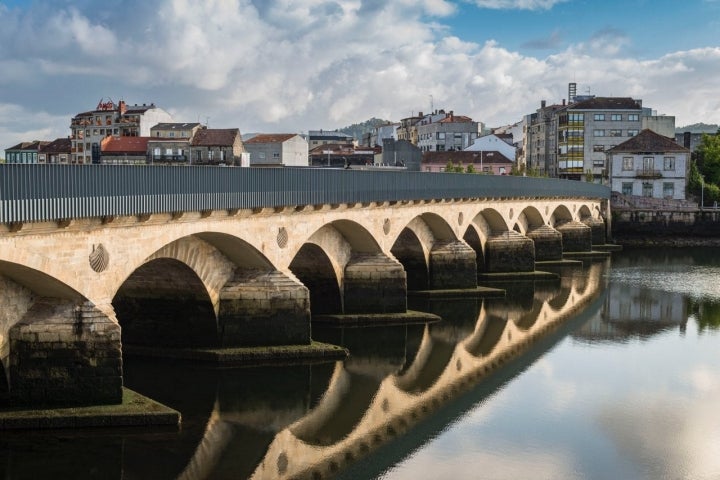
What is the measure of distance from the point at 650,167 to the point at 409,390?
199 ft

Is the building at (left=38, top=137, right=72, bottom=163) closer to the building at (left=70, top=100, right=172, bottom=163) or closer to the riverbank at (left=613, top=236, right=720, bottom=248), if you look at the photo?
the building at (left=70, top=100, right=172, bottom=163)

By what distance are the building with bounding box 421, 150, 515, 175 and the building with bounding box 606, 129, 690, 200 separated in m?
14.8

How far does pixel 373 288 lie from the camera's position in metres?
32.1

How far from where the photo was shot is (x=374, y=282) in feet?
105

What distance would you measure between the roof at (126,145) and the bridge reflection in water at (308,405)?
121ft

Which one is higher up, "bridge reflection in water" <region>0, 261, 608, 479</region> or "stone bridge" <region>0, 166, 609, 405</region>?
"stone bridge" <region>0, 166, 609, 405</region>

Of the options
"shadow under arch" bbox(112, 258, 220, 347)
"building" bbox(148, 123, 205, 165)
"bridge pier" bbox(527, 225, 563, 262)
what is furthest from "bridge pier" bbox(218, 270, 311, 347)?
"building" bbox(148, 123, 205, 165)

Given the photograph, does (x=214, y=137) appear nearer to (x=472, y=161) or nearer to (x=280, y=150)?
(x=280, y=150)

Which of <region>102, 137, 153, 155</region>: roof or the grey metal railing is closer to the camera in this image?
the grey metal railing

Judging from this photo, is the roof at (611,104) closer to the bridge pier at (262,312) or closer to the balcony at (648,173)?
the balcony at (648,173)

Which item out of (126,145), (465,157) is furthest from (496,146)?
(126,145)

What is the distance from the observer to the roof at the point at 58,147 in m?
76.6

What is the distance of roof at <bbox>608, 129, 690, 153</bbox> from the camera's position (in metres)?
78.8

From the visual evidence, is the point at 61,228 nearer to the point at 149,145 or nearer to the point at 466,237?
the point at 466,237
